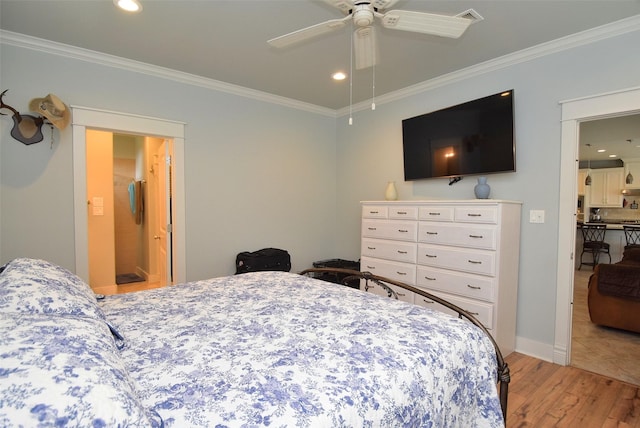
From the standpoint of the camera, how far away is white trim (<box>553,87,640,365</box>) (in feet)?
8.59

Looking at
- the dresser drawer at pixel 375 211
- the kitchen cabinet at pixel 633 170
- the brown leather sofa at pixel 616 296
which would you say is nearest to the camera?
the brown leather sofa at pixel 616 296

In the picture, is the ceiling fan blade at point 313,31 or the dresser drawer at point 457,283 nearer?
the ceiling fan blade at point 313,31

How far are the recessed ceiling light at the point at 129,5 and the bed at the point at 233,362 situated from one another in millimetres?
1770

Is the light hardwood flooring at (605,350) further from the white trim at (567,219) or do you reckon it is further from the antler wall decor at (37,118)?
the antler wall decor at (37,118)

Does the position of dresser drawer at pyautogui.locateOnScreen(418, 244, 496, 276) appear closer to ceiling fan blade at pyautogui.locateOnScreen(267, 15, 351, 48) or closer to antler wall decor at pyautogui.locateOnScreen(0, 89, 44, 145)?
ceiling fan blade at pyautogui.locateOnScreen(267, 15, 351, 48)

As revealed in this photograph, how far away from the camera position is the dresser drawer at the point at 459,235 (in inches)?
105

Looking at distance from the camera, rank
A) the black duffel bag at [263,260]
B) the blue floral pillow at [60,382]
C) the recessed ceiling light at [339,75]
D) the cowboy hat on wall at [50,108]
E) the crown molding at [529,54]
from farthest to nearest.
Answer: the black duffel bag at [263,260] → the recessed ceiling light at [339,75] → the cowboy hat on wall at [50,108] → the crown molding at [529,54] → the blue floral pillow at [60,382]

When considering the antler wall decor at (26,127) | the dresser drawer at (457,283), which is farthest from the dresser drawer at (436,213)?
the antler wall decor at (26,127)

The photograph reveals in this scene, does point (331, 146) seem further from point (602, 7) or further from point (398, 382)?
point (398, 382)

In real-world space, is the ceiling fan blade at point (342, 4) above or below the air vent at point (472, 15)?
below

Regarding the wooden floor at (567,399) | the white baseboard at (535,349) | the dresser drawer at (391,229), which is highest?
the dresser drawer at (391,229)

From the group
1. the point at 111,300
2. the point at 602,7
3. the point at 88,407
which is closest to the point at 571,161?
the point at 602,7

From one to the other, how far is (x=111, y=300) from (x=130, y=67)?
2388 millimetres

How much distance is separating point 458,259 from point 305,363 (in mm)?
2183
